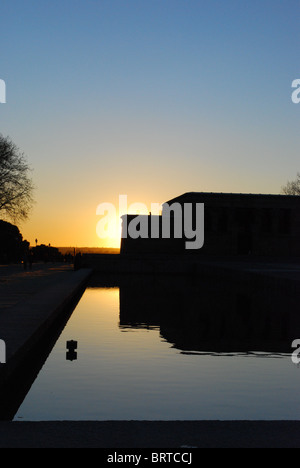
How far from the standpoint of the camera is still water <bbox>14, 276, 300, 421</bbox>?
9242 millimetres

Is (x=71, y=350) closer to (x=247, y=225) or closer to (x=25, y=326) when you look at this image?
(x=25, y=326)

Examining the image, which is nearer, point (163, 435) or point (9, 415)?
point (163, 435)

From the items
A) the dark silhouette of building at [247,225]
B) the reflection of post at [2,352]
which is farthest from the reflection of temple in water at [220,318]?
the dark silhouette of building at [247,225]

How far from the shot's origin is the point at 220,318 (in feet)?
70.6

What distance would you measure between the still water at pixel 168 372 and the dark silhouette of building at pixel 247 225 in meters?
60.1

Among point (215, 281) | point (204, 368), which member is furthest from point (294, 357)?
point (215, 281)

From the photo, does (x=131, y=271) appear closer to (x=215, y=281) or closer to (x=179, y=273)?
(x=179, y=273)

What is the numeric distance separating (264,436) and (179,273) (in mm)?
57849

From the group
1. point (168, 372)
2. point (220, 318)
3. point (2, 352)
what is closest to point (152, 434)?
point (2, 352)

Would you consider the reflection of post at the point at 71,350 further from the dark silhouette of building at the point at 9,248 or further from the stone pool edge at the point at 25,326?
the dark silhouette of building at the point at 9,248

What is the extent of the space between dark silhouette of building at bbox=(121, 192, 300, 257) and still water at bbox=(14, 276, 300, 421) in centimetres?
6013

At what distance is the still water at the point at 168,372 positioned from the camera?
924 centimetres
